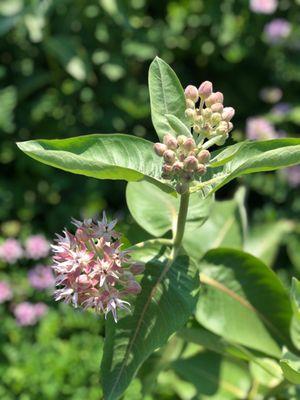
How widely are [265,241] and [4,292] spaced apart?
894 mm

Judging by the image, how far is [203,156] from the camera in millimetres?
917

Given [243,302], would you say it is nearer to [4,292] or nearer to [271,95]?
[4,292]

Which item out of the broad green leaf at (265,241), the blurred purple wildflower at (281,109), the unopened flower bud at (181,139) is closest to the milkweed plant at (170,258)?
the unopened flower bud at (181,139)

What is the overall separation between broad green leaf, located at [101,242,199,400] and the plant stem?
1.4 inches

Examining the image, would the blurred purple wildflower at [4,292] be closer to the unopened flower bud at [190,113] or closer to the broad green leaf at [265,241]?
the broad green leaf at [265,241]

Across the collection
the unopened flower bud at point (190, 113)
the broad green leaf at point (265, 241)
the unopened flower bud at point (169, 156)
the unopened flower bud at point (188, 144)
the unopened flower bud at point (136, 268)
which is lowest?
the broad green leaf at point (265, 241)

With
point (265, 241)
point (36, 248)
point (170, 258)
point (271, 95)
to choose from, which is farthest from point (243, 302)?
point (271, 95)

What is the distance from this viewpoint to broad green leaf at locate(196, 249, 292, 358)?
1195 millimetres

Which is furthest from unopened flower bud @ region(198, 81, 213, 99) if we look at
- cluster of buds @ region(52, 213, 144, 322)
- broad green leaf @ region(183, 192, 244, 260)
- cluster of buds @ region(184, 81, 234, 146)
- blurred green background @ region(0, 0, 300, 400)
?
blurred green background @ region(0, 0, 300, 400)

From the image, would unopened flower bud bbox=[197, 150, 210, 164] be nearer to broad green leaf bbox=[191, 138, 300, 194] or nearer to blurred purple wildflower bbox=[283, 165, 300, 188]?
broad green leaf bbox=[191, 138, 300, 194]

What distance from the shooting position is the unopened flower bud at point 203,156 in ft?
3.00

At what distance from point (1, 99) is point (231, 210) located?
1324mm

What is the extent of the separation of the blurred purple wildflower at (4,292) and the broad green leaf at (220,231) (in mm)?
1003

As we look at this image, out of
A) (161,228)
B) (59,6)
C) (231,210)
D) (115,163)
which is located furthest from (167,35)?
(115,163)
